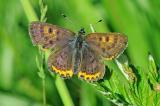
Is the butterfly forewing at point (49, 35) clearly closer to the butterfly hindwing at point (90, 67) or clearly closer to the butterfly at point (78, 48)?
the butterfly at point (78, 48)

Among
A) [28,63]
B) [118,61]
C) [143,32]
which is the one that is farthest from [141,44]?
[118,61]

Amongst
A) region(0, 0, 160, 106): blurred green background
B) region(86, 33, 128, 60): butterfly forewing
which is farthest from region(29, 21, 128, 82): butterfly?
region(0, 0, 160, 106): blurred green background

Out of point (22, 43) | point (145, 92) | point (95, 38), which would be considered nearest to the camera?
point (145, 92)

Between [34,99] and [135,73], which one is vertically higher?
[135,73]

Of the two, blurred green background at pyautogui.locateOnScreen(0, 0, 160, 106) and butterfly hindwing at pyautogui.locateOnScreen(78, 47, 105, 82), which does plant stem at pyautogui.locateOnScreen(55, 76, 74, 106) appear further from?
blurred green background at pyautogui.locateOnScreen(0, 0, 160, 106)

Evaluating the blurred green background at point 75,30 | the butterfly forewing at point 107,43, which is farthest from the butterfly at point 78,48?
the blurred green background at point 75,30

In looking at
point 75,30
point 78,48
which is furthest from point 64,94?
point 75,30

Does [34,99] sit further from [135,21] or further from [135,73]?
[135,73]

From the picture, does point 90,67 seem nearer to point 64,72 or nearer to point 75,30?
point 64,72

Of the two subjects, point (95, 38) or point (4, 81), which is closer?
point (95, 38)
